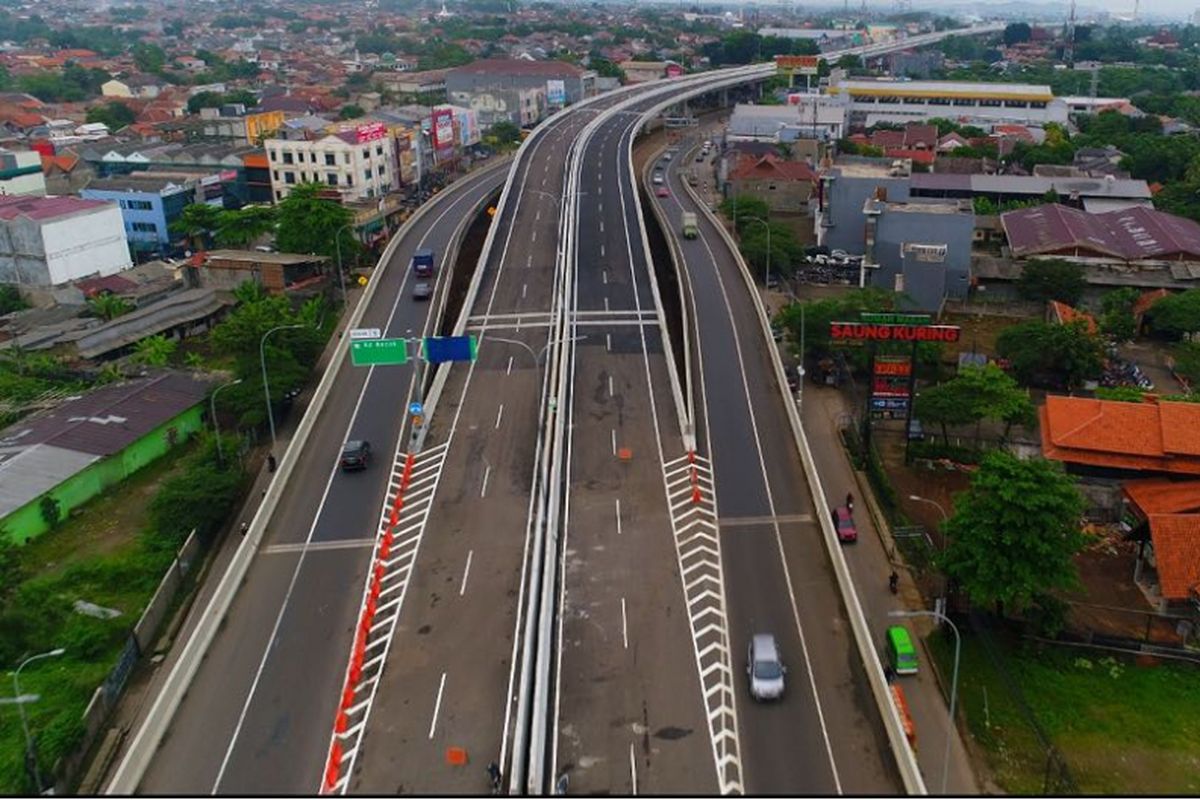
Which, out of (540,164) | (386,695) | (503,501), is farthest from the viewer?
(540,164)

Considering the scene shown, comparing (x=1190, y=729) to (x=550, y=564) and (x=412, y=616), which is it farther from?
(x=412, y=616)

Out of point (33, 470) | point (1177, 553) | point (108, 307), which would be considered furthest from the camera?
point (108, 307)

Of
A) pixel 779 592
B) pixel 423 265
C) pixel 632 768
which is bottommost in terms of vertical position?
pixel 779 592

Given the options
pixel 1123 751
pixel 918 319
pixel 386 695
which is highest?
pixel 918 319

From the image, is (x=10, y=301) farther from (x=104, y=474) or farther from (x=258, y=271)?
(x=104, y=474)

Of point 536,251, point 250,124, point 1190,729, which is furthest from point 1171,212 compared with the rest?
point 250,124

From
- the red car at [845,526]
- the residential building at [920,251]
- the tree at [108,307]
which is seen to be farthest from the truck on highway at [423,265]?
the red car at [845,526]

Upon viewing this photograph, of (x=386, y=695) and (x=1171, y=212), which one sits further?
(x=1171, y=212)

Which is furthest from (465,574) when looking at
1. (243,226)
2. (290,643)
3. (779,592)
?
(243,226)

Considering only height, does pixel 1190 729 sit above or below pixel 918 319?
below
